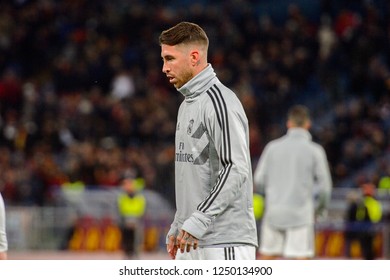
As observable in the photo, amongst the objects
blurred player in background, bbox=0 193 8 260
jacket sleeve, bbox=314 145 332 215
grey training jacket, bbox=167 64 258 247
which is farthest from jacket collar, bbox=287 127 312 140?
blurred player in background, bbox=0 193 8 260

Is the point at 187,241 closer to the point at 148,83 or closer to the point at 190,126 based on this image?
the point at 190,126

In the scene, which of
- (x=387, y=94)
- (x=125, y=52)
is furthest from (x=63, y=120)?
(x=387, y=94)

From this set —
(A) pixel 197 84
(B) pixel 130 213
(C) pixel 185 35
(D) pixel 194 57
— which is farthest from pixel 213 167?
(B) pixel 130 213

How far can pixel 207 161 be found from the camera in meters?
5.92

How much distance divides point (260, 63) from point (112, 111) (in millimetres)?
3503

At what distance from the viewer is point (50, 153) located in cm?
2342

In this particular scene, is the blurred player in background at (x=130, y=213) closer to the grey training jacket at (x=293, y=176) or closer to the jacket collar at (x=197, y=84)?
the grey training jacket at (x=293, y=176)

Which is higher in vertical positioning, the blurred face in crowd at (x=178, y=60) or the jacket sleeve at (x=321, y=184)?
the jacket sleeve at (x=321, y=184)

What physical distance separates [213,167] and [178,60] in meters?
0.58

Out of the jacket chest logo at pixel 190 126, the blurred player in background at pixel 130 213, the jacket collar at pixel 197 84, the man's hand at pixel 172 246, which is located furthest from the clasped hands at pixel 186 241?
the blurred player in background at pixel 130 213

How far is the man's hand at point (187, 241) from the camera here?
5676 mm

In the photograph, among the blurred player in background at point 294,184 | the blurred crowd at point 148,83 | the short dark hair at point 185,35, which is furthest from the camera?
the blurred crowd at point 148,83

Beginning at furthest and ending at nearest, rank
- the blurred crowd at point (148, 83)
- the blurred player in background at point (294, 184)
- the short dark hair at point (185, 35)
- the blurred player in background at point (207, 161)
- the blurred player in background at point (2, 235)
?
the blurred crowd at point (148, 83)
the blurred player in background at point (294, 184)
the short dark hair at point (185, 35)
the blurred player in background at point (207, 161)
the blurred player in background at point (2, 235)
